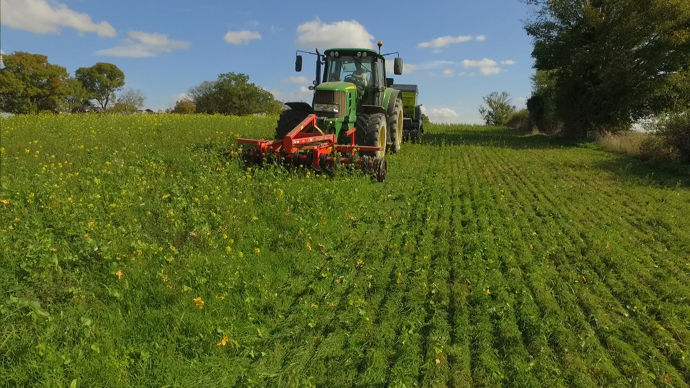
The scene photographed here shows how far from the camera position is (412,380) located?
2.82 metres

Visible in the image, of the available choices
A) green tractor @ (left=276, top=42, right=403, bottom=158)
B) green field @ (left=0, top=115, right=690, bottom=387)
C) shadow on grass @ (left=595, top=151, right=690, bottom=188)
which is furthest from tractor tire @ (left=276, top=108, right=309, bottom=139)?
shadow on grass @ (left=595, top=151, right=690, bottom=188)

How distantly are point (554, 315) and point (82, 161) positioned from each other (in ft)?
27.2

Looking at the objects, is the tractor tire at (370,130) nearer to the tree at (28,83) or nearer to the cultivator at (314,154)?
the cultivator at (314,154)

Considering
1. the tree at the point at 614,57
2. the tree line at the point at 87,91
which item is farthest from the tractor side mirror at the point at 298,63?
the tree line at the point at 87,91

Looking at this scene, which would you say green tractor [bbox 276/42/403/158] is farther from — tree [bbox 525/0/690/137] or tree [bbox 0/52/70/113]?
tree [bbox 0/52/70/113]

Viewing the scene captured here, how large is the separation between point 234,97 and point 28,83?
2023 cm

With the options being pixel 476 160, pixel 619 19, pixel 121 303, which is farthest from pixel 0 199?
pixel 619 19

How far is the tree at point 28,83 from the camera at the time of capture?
38.6 metres

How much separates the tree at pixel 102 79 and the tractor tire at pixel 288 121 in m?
52.3

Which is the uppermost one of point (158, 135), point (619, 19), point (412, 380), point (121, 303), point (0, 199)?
point (619, 19)

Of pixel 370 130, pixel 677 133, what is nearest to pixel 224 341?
pixel 370 130

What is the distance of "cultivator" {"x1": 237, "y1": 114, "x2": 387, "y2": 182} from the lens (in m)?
7.65

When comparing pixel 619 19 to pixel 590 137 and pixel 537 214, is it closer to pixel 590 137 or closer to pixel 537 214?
pixel 590 137

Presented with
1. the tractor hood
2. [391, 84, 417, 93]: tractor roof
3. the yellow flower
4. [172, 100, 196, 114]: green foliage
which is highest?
[172, 100, 196, 114]: green foliage
